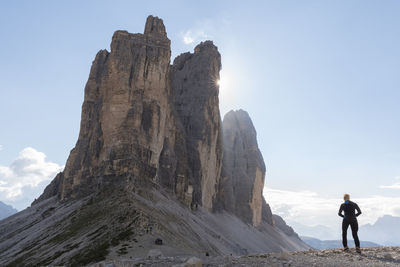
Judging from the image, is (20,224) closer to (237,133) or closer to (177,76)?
(177,76)

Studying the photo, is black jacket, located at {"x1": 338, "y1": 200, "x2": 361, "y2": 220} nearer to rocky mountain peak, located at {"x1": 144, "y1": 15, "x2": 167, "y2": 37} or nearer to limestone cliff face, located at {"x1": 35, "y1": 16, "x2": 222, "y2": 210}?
limestone cliff face, located at {"x1": 35, "y1": 16, "x2": 222, "y2": 210}

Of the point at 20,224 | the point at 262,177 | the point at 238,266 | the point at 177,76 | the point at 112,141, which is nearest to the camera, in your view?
the point at 238,266

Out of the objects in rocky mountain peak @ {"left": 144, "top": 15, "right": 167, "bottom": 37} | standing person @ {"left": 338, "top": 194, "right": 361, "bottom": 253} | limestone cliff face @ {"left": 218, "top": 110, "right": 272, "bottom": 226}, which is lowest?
standing person @ {"left": 338, "top": 194, "right": 361, "bottom": 253}

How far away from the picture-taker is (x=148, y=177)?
271ft

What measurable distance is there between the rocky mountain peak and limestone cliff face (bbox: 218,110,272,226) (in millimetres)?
61438

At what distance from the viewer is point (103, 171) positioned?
260 ft

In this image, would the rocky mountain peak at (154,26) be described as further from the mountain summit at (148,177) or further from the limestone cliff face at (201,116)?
the limestone cliff face at (201,116)

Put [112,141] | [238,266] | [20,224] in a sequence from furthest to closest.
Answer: [20,224] < [112,141] < [238,266]

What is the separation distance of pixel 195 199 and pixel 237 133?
193ft

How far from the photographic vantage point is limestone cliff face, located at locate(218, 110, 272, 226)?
13725 cm

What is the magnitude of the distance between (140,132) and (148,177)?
10998 millimetres

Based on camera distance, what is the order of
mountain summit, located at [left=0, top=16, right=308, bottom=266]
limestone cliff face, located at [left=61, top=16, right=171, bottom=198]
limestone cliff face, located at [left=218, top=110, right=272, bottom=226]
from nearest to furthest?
mountain summit, located at [left=0, top=16, right=308, bottom=266]
limestone cliff face, located at [left=61, top=16, right=171, bottom=198]
limestone cliff face, located at [left=218, top=110, right=272, bottom=226]

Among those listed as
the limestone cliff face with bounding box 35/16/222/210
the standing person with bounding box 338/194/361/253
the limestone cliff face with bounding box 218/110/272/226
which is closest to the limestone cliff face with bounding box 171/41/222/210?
the limestone cliff face with bounding box 35/16/222/210

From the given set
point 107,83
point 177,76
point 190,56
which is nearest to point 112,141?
point 107,83
